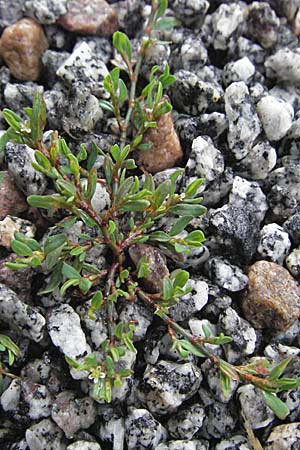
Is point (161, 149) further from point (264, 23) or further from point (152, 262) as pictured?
point (264, 23)

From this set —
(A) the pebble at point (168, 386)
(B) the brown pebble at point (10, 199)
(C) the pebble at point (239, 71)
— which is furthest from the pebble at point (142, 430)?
(C) the pebble at point (239, 71)

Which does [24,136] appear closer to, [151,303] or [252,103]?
[151,303]

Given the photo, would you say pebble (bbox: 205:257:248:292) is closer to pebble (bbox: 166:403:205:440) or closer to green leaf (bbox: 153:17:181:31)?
pebble (bbox: 166:403:205:440)

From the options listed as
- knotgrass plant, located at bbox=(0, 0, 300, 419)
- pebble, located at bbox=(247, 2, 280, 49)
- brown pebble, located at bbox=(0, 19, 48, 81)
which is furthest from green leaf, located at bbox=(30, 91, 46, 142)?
pebble, located at bbox=(247, 2, 280, 49)

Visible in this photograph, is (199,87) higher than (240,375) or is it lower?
higher

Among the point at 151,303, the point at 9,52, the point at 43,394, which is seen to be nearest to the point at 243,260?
the point at 151,303

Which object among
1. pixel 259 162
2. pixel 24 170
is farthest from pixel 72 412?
pixel 259 162

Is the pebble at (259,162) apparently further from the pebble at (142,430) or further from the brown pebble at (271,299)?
the pebble at (142,430)
